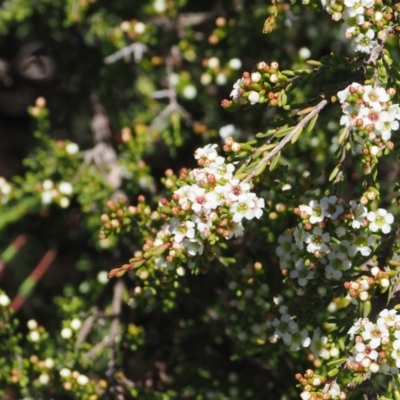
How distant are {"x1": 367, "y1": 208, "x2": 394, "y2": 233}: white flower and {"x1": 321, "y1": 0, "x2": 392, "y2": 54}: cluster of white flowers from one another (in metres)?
0.45

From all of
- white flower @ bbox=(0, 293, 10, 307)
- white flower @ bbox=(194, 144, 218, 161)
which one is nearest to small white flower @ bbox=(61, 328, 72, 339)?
white flower @ bbox=(0, 293, 10, 307)

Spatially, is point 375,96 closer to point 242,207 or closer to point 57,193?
point 242,207

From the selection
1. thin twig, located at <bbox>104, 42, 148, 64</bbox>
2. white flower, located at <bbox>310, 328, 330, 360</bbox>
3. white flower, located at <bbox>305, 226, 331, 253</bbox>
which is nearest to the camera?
white flower, located at <bbox>305, 226, 331, 253</bbox>

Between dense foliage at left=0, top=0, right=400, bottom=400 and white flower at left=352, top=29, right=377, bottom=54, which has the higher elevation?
white flower at left=352, top=29, right=377, bottom=54

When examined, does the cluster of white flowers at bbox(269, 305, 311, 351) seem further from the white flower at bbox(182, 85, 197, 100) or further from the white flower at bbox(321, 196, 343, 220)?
the white flower at bbox(182, 85, 197, 100)

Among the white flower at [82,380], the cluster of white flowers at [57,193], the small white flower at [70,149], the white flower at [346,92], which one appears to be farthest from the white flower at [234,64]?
the white flower at [82,380]

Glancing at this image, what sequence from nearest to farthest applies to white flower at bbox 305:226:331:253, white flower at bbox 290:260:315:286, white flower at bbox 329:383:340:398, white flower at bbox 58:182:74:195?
1. white flower at bbox 329:383:340:398
2. white flower at bbox 305:226:331:253
3. white flower at bbox 290:260:315:286
4. white flower at bbox 58:182:74:195

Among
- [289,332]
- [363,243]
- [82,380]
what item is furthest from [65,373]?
[363,243]

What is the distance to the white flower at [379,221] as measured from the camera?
78.1 inches

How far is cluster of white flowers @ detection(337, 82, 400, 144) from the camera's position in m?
1.72

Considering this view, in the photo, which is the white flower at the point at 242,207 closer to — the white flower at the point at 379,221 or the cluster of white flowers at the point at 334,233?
the cluster of white flowers at the point at 334,233

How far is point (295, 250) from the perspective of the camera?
221 cm

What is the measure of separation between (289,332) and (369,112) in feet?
2.57

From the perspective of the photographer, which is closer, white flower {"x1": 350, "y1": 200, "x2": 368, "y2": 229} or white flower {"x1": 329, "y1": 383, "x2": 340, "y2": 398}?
white flower {"x1": 329, "y1": 383, "x2": 340, "y2": 398}
